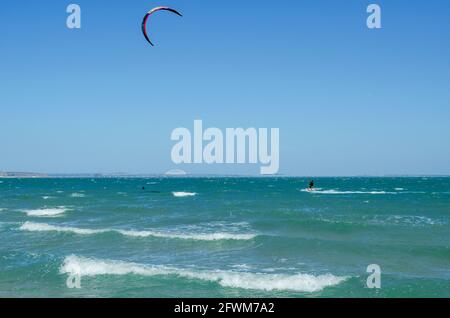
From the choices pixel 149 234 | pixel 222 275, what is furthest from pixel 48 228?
pixel 222 275

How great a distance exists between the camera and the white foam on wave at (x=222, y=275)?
13.4m

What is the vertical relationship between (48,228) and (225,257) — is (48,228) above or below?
below

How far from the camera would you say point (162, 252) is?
19.0 meters

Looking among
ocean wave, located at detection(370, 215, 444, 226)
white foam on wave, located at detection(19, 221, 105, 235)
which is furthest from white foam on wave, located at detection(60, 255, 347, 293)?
ocean wave, located at detection(370, 215, 444, 226)

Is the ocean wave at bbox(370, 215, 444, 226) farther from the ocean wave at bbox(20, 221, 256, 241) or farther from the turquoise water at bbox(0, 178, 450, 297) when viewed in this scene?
the ocean wave at bbox(20, 221, 256, 241)

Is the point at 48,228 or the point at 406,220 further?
the point at 406,220

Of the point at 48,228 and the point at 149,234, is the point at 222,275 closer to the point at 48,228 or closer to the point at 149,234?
the point at 149,234

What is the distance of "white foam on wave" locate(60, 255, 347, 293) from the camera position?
44.1 ft

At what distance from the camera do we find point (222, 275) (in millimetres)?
14477

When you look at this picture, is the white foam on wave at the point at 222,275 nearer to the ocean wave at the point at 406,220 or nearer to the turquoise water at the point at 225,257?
the turquoise water at the point at 225,257

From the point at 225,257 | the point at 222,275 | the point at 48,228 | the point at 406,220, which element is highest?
the point at 222,275
